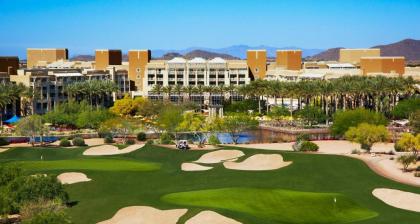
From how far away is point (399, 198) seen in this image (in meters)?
51.3

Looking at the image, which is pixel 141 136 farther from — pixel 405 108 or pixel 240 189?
pixel 240 189

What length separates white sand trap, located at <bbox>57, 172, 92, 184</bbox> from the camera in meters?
59.3

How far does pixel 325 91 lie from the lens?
118 metres

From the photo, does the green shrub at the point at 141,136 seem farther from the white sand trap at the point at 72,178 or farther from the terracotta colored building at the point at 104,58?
the terracotta colored building at the point at 104,58

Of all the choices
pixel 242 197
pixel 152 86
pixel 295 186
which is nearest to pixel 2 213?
pixel 242 197

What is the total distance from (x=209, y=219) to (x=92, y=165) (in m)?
26.4

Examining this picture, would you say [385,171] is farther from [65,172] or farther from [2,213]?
[2,213]

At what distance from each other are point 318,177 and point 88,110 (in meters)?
57.9

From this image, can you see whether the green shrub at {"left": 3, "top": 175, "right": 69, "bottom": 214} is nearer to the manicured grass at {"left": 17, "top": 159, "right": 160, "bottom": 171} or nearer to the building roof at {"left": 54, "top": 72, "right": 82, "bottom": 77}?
the manicured grass at {"left": 17, "top": 159, "right": 160, "bottom": 171}

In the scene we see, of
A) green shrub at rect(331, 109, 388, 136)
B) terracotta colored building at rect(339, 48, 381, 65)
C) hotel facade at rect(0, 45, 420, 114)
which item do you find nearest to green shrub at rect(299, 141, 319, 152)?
green shrub at rect(331, 109, 388, 136)

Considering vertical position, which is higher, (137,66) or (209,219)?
(137,66)

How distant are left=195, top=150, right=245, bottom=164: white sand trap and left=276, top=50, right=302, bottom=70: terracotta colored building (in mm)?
97310

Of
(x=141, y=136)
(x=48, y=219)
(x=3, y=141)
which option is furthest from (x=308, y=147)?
(x=48, y=219)

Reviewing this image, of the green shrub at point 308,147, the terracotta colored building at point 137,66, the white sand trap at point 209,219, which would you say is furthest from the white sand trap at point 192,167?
the terracotta colored building at point 137,66
